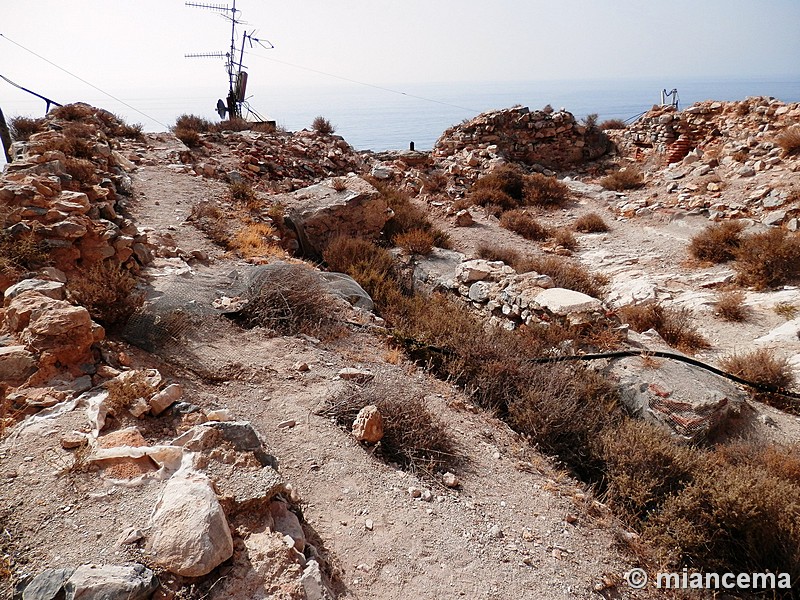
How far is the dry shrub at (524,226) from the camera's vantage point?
1042 centimetres

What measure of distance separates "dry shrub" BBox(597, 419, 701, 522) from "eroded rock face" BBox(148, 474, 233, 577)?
2730 millimetres

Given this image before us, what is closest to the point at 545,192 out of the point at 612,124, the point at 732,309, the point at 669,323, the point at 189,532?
the point at 732,309

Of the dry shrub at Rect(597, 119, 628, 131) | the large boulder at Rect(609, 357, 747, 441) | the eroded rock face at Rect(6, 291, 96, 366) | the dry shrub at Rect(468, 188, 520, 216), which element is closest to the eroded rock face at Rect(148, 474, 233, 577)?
the eroded rock face at Rect(6, 291, 96, 366)

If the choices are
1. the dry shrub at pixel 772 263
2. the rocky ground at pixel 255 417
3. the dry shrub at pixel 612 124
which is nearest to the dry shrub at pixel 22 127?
the rocky ground at pixel 255 417

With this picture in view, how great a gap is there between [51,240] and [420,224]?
6757mm

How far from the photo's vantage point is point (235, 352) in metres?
4.16

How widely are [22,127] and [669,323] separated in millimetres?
13858

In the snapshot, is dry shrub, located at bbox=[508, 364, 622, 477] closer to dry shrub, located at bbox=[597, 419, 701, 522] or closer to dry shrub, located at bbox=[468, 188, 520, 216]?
dry shrub, located at bbox=[597, 419, 701, 522]

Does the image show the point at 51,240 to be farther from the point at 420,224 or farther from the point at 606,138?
the point at 606,138

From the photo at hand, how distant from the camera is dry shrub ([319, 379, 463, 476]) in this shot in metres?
3.31

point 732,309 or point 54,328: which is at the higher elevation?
point 54,328

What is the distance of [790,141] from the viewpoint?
10156mm

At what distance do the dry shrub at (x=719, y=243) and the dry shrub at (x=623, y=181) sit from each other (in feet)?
17.8

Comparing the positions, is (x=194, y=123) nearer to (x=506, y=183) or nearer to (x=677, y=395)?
(x=506, y=183)
